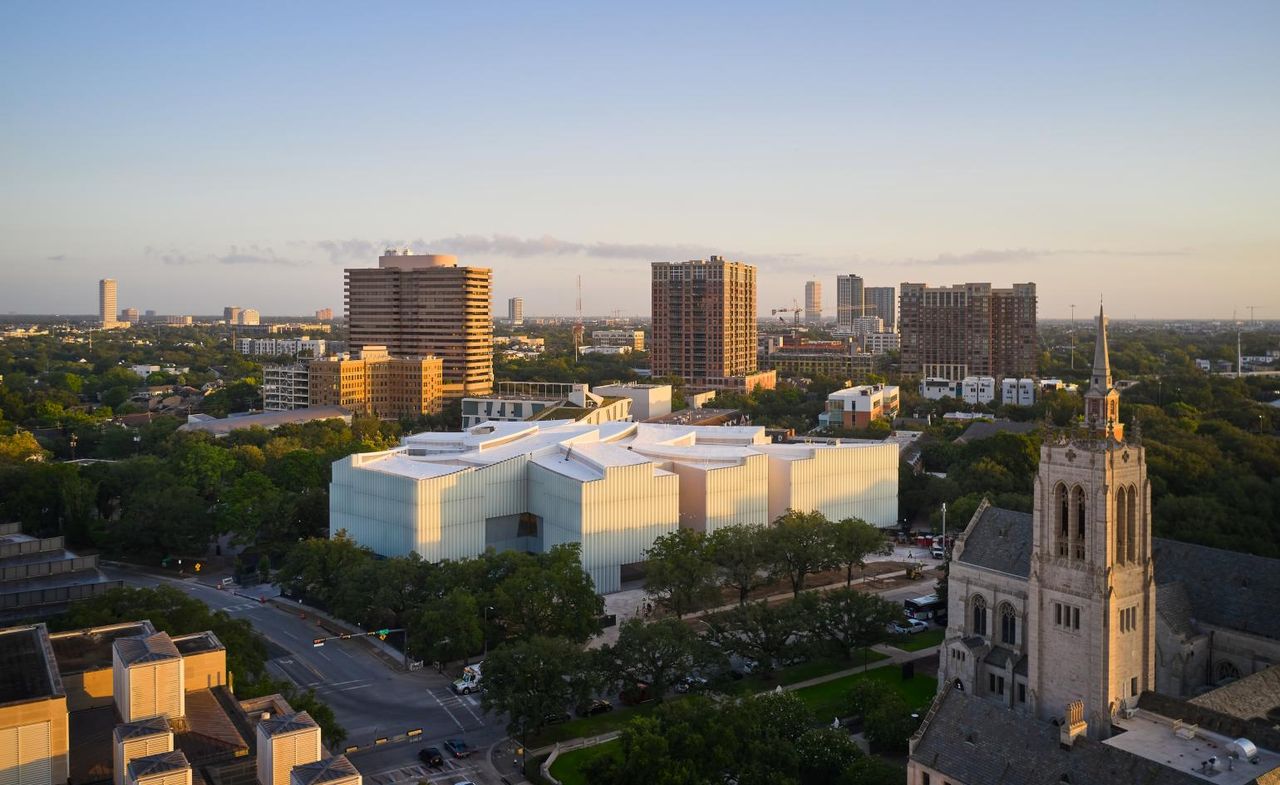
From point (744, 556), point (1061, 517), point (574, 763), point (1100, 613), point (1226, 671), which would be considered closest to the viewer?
point (1100, 613)

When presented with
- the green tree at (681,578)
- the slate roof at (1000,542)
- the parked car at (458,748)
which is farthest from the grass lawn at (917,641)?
the parked car at (458,748)

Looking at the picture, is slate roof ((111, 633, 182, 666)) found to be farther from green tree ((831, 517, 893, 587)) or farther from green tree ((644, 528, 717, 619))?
green tree ((831, 517, 893, 587))

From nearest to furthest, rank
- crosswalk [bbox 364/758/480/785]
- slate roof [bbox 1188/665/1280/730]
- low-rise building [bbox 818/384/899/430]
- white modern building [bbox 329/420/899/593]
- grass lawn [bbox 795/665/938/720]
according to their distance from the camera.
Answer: slate roof [bbox 1188/665/1280/730] → crosswalk [bbox 364/758/480/785] → grass lawn [bbox 795/665/938/720] → white modern building [bbox 329/420/899/593] → low-rise building [bbox 818/384/899/430]

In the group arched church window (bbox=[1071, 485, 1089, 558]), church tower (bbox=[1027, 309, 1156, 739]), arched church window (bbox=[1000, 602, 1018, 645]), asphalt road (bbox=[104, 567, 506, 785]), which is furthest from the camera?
arched church window (bbox=[1000, 602, 1018, 645])

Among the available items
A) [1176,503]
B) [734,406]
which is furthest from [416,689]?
[734,406]

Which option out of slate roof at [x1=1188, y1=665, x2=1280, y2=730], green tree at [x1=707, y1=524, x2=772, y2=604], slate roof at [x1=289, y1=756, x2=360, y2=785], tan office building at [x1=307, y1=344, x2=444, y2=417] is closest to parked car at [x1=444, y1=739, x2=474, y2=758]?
slate roof at [x1=289, y1=756, x2=360, y2=785]

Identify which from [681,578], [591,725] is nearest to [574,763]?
[591,725]

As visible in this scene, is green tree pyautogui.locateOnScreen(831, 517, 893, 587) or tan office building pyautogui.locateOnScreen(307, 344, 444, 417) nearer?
Result: green tree pyautogui.locateOnScreen(831, 517, 893, 587)

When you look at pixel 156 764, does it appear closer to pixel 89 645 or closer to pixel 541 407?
pixel 89 645
